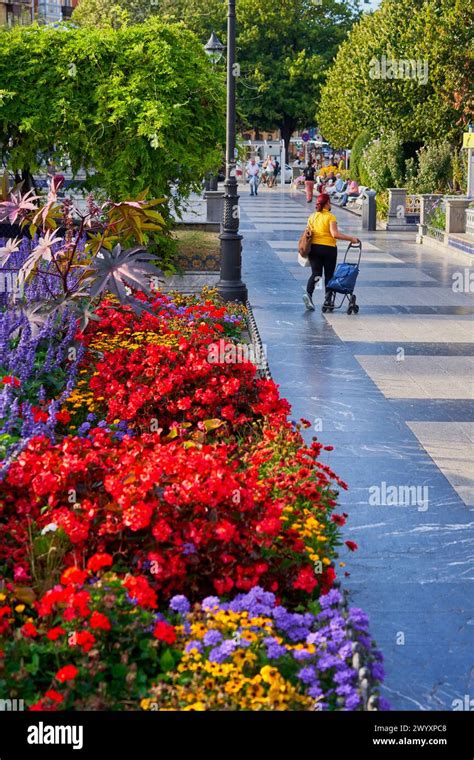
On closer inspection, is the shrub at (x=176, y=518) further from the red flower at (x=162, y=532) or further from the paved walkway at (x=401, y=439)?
the paved walkway at (x=401, y=439)

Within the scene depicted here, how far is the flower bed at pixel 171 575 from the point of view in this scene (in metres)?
4.09

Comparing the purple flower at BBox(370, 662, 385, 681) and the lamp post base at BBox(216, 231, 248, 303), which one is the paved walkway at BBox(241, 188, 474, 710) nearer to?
the lamp post base at BBox(216, 231, 248, 303)

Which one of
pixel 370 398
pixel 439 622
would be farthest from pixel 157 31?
pixel 439 622

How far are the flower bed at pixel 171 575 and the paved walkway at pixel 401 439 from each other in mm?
771

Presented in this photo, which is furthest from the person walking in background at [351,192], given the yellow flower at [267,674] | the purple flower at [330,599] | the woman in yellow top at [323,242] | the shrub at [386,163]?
the yellow flower at [267,674]

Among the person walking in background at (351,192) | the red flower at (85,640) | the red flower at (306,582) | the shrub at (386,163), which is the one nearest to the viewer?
the red flower at (85,640)

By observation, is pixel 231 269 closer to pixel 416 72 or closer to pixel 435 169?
pixel 435 169

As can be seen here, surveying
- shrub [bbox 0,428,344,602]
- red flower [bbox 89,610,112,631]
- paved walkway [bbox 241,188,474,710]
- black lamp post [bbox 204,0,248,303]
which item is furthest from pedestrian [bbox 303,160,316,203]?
red flower [bbox 89,610,112,631]

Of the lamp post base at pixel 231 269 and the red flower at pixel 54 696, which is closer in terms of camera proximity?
the red flower at pixel 54 696

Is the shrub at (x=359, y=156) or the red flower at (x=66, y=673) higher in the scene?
the shrub at (x=359, y=156)

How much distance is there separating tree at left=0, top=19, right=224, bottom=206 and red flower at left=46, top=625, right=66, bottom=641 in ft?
37.9

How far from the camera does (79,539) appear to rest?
4.95 meters
